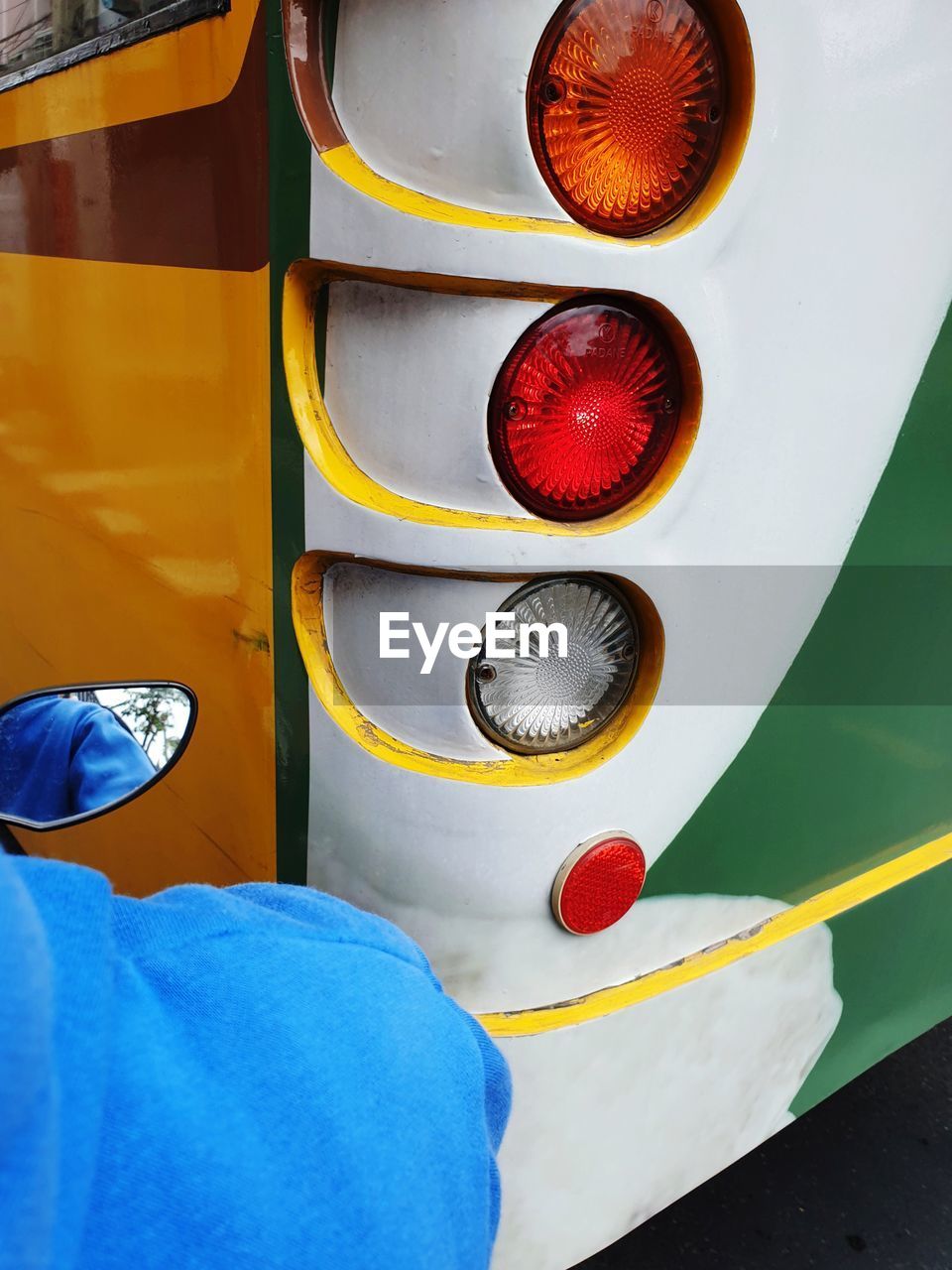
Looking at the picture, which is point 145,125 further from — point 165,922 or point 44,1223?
point 44,1223

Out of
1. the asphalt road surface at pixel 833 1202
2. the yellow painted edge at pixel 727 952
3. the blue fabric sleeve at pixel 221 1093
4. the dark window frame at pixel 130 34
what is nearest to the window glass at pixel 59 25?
the dark window frame at pixel 130 34

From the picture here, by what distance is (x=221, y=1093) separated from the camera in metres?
0.67

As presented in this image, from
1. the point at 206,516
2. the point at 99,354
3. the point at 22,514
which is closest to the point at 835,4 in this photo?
the point at 206,516

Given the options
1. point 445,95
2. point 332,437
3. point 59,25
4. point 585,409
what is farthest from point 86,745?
point 59,25

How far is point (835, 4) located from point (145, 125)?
849 mm

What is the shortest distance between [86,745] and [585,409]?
0.70m

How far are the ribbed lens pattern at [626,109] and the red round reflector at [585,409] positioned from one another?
0.11m

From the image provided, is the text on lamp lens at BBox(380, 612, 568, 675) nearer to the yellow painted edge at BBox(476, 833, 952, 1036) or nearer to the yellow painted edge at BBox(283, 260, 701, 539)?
the yellow painted edge at BBox(283, 260, 701, 539)

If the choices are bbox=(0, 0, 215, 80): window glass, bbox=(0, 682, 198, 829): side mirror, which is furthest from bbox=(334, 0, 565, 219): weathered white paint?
bbox=(0, 682, 198, 829): side mirror

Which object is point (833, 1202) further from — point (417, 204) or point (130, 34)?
point (130, 34)

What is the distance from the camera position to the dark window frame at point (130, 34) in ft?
4.14

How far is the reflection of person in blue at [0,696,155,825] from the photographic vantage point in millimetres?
1285

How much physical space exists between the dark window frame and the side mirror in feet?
2.57

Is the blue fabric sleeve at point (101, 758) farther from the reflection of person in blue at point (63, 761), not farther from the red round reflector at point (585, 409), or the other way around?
the red round reflector at point (585, 409)
